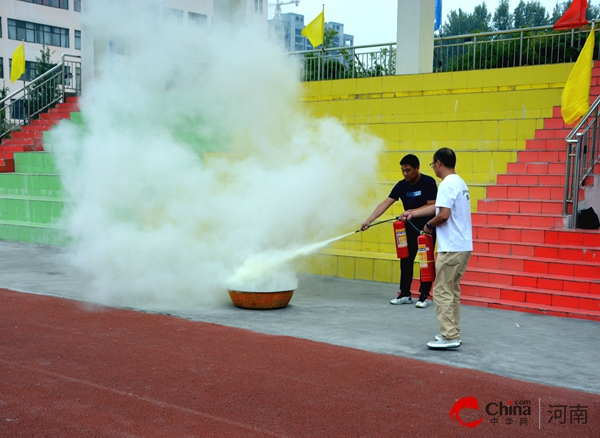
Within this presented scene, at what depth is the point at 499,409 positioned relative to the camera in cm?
420

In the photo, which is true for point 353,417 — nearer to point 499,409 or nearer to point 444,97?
point 499,409

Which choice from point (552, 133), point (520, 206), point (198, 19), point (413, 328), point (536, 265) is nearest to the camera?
point (413, 328)

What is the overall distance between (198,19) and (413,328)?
20.7 ft

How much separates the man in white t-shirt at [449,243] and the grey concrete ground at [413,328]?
0.25 meters

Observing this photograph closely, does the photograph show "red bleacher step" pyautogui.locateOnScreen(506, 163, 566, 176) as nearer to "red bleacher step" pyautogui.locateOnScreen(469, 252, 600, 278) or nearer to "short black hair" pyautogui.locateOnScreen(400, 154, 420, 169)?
"red bleacher step" pyautogui.locateOnScreen(469, 252, 600, 278)

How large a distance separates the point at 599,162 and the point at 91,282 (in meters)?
7.33

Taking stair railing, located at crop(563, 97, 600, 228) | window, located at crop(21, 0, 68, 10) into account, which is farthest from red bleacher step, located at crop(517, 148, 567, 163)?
window, located at crop(21, 0, 68, 10)

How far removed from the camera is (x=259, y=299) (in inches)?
283

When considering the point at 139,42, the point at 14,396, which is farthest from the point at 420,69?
the point at 14,396

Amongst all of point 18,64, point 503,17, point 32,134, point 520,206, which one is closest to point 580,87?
point 520,206

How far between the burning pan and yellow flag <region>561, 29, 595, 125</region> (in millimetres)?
5290

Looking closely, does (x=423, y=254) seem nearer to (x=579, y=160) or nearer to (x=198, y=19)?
(x=579, y=160)

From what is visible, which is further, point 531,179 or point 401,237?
point 531,179

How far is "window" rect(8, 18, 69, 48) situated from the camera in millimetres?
42469
